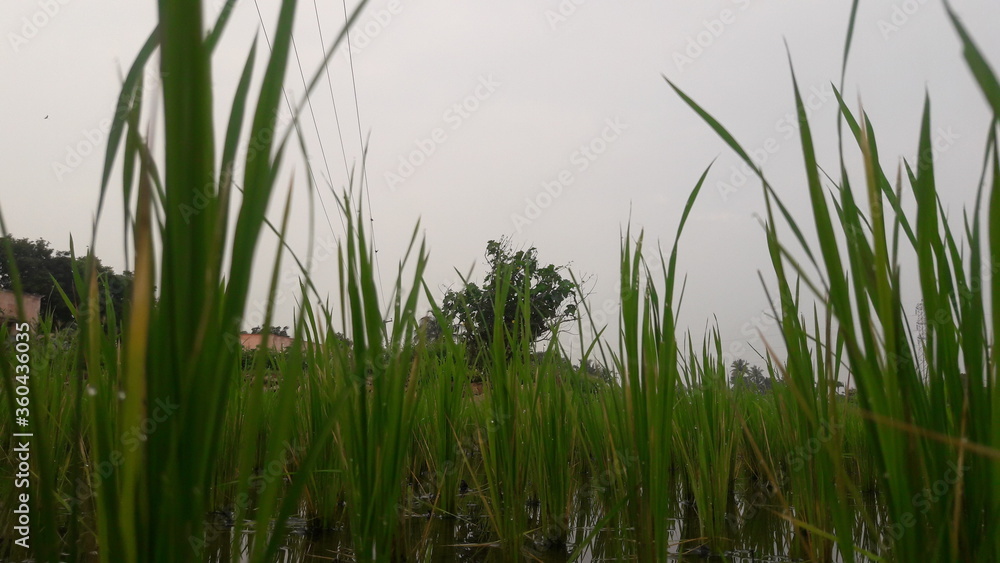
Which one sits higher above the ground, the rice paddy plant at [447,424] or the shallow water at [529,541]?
the rice paddy plant at [447,424]

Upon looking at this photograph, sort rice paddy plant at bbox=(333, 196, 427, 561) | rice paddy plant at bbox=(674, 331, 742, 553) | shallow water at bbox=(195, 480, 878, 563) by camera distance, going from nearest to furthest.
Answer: rice paddy plant at bbox=(333, 196, 427, 561) → shallow water at bbox=(195, 480, 878, 563) → rice paddy plant at bbox=(674, 331, 742, 553)

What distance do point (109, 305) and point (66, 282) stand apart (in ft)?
37.4

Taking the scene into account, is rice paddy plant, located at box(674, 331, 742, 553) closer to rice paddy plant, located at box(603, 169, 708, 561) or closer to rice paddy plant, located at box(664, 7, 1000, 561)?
rice paddy plant, located at box(603, 169, 708, 561)

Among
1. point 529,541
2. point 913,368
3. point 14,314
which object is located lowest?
point 529,541

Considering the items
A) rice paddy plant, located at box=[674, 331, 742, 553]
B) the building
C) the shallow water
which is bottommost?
the shallow water

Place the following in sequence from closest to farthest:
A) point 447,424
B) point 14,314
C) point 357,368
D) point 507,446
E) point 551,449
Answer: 1. point 357,368
2. point 507,446
3. point 551,449
4. point 447,424
5. point 14,314

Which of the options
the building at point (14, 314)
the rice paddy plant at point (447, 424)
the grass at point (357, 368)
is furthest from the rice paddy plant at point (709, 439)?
the building at point (14, 314)

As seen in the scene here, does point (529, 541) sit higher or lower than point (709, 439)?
lower

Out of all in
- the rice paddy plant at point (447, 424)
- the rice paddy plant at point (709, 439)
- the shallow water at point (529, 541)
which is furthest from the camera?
the rice paddy plant at point (447, 424)

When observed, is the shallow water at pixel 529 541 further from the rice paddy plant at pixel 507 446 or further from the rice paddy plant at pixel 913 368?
the rice paddy plant at pixel 913 368

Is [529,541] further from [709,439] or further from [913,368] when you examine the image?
[913,368]

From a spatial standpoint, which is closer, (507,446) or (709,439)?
(507,446)

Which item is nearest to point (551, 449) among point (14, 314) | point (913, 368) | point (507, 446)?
point (507, 446)

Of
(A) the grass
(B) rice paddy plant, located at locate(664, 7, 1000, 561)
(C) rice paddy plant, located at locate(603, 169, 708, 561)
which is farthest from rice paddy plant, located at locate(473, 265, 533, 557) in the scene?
(B) rice paddy plant, located at locate(664, 7, 1000, 561)
